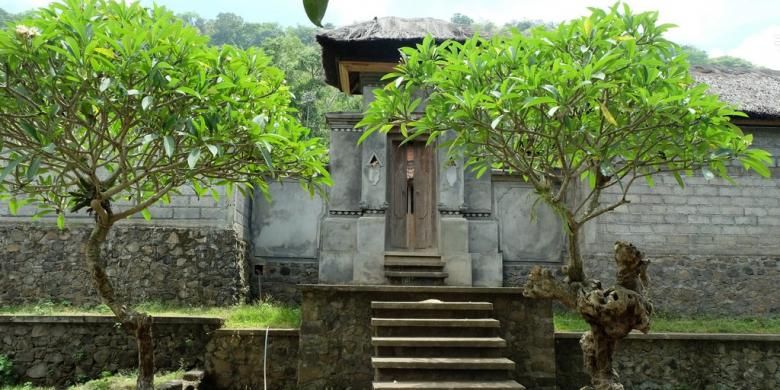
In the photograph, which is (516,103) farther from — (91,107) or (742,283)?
(742,283)

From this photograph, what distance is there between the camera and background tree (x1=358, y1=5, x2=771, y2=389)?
4117mm

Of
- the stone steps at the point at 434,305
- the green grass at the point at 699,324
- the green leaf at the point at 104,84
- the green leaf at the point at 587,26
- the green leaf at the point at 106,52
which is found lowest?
the green grass at the point at 699,324

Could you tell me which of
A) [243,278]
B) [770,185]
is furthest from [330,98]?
[770,185]

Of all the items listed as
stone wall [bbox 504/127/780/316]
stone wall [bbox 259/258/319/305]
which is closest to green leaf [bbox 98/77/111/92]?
stone wall [bbox 259/258/319/305]

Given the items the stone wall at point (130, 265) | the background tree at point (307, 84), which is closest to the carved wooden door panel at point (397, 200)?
the stone wall at point (130, 265)

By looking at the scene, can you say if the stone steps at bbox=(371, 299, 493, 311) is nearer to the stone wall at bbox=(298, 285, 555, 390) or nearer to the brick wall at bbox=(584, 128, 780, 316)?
the stone wall at bbox=(298, 285, 555, 390)

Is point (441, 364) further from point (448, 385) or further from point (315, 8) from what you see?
point (315, 8)

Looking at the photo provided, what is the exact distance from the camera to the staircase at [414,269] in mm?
8125

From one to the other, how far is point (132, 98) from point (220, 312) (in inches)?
173

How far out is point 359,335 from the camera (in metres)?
6.11

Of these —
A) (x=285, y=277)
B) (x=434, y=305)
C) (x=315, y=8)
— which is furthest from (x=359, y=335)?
(x=315, y=8)

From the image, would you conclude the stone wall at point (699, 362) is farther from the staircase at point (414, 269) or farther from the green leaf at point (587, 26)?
the green leaf at point (587, 26)

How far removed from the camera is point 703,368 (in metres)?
6.90

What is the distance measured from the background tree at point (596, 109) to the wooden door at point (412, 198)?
382 centimetres
